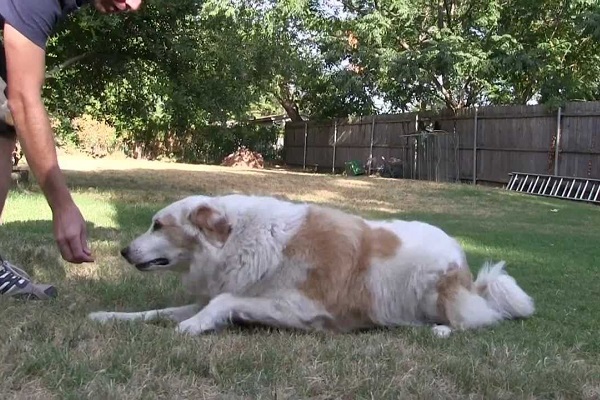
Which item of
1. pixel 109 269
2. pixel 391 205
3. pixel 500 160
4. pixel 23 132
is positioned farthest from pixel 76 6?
pixel 500 160

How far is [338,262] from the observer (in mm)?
3869

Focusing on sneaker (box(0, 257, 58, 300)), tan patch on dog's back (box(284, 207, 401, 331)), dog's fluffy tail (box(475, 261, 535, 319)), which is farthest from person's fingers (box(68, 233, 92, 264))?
dog's fluffy tail (box(475, 261, 535, 319))

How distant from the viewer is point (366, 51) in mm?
23281

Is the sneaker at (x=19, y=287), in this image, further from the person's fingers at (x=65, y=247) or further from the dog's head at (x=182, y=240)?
the person's fingers at (x=65, y=247)

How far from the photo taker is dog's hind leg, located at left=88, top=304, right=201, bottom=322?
3674 mm

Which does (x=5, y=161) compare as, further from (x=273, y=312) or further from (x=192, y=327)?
(x=273, y=312)

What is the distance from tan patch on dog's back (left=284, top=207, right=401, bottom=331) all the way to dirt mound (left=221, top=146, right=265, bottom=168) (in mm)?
26885

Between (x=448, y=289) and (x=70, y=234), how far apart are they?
7.80ft

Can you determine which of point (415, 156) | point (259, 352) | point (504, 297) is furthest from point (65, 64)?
point (415, 156)

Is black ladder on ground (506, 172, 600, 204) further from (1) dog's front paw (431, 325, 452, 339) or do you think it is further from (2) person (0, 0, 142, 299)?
(2) person (0, 0, 142, 299)

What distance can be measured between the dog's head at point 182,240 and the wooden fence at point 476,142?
14639 mm

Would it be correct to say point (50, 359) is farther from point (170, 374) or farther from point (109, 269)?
point (109, 269)

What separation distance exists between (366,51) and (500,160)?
6.05 meters

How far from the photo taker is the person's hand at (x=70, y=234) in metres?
2.37
